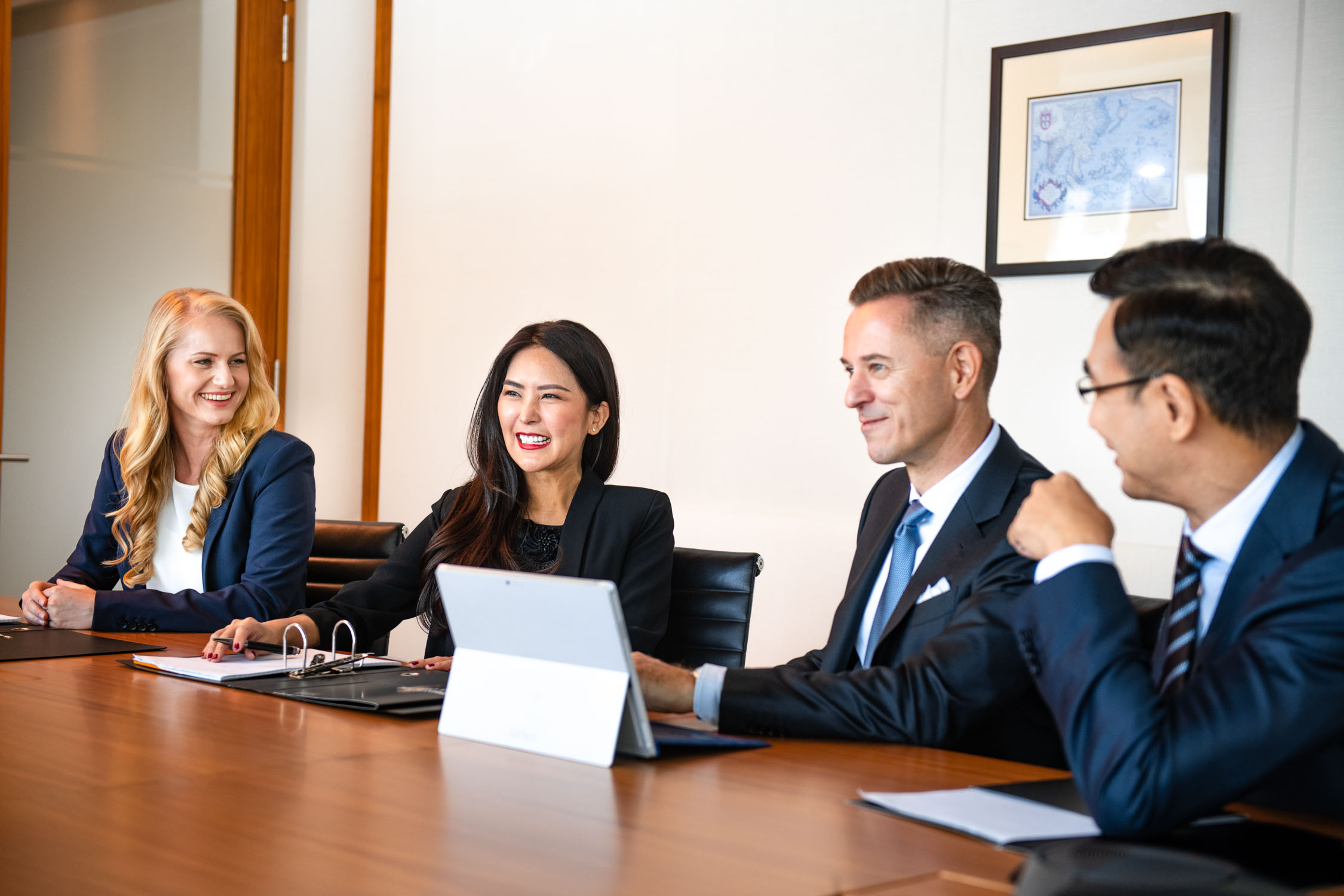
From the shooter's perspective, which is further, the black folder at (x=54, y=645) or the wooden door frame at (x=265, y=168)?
the wooden door frame at (x=265, y=168)

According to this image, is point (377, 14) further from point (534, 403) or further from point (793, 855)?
point (793, 855)

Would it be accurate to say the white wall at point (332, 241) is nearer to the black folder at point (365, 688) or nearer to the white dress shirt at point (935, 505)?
the black folder at point (365, 688)

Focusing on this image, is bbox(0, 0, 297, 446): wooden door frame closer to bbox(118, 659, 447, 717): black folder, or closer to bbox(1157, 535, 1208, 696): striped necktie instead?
bbox(118, 659, 447, 717): black folder

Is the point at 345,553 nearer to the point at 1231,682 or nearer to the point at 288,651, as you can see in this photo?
the point at 288,651

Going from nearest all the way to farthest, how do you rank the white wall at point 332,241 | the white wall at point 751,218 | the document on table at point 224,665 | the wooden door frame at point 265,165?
the document on table at point 224,665
the white wall at point 751,218
the wooden door frame at point 265,165
the white wall at point 332,241

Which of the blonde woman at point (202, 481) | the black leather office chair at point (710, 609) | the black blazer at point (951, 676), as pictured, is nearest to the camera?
the black blazer at point (951, 676)

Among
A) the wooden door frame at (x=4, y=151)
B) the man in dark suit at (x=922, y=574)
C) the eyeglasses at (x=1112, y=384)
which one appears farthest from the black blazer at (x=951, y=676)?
the wooden door frame at (x=4, y=151)

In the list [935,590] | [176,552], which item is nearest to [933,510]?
[935,590]

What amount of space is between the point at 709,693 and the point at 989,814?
53 cm

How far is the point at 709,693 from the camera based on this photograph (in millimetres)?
1710

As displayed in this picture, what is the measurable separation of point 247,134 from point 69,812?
4.26 meters

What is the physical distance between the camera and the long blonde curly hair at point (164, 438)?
3020 millimetres

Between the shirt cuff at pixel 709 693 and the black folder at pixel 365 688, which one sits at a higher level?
the shirt cuff at pixel 709 693

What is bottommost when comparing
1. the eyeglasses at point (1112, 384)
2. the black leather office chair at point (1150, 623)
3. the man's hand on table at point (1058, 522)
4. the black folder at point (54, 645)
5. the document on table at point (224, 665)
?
the black folder at point (54, 645)
